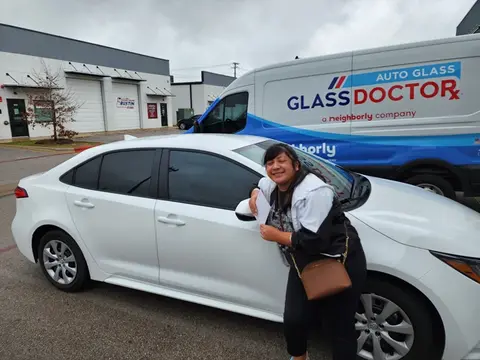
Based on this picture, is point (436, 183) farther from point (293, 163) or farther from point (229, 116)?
point (293, 163)

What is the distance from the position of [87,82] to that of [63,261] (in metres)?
25.3

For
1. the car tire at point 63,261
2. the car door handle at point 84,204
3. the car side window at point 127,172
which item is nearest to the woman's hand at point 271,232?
the car side window at point 127,172

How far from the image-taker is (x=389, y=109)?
5051 mm

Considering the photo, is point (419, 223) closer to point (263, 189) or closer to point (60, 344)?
point (263, 189)

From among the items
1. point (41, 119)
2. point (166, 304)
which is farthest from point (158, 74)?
point (166, 304)

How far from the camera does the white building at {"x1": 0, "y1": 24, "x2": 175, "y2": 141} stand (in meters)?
19.9

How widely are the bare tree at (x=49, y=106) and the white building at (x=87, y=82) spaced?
267mm

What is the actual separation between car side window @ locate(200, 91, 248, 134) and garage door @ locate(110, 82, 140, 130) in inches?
898

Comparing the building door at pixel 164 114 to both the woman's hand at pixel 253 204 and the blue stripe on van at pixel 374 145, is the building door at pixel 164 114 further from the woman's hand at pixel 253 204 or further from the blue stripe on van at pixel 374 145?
the woman's hand at pixel 253 204

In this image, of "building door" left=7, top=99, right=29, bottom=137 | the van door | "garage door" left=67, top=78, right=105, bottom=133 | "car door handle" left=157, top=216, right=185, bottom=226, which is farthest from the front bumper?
"garage door" left=67, top=78, right=105, bottom=133

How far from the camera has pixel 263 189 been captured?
198 centimetres

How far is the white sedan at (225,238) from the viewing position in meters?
2.00

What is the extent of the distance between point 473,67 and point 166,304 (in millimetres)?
4693

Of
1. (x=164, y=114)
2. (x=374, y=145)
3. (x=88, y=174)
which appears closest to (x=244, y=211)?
(x=88, y=174)
